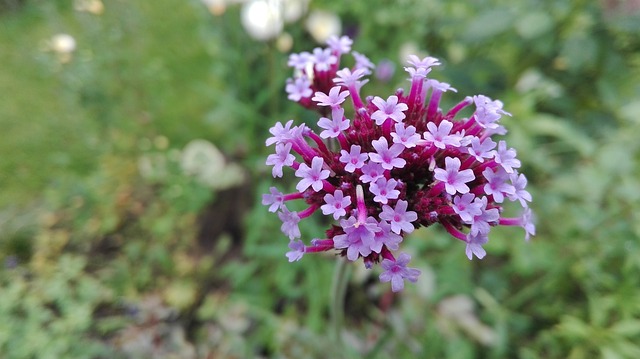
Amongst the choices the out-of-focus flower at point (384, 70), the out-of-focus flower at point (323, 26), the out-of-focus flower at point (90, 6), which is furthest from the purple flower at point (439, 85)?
the out-of-focus flower at point (90, 6)

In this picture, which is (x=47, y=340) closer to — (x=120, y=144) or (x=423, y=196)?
(x=120, y=144)

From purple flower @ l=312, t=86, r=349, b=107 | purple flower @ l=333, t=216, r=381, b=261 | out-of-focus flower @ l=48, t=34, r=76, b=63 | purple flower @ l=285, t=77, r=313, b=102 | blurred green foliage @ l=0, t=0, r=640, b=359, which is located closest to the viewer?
purple flower @ l=333, t=216, r=381, b=261

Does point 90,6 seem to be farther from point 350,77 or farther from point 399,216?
point 399,216

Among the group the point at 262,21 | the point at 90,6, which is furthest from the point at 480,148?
the point at 90,6

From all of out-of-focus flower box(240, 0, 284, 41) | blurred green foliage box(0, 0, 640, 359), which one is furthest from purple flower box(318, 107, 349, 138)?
out-of-focus flower box(240, 0, 284, 41)

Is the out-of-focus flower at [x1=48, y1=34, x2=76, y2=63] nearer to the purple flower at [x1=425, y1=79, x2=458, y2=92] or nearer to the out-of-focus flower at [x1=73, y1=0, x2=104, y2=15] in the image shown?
the out-of-focus flower at [x1=73, y1=0, x2=104, y2=15]

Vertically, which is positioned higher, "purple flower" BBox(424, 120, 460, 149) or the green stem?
"purple flower" BBox(424, 120, 460, 149)

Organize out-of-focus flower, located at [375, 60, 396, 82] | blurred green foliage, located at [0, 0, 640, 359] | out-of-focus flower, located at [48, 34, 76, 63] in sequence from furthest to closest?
out-of-focus flower, located at [375, 60, 396, 82], out-of-focus flower, located at [48, 34, 76, 63], blurred green foliage, located at [0, 0, 640, 359]
